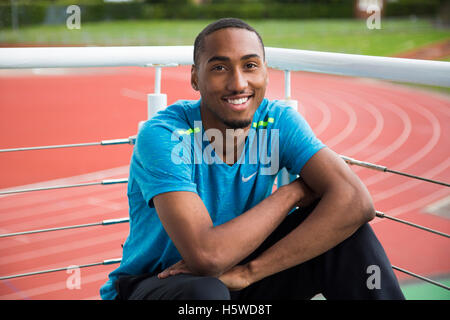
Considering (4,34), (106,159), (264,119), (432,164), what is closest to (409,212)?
(432,164)

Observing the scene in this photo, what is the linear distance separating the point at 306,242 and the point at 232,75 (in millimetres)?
441

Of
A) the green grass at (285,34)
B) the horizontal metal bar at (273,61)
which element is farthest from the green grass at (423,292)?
the green grass at (285,34)

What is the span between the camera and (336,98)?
14.8 m

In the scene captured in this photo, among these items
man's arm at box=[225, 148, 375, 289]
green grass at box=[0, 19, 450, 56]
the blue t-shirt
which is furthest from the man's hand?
green grass at box=[0, 19, 450, 56]

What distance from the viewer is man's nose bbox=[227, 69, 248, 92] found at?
4.31 feet

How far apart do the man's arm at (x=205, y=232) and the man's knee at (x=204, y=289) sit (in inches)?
2.0

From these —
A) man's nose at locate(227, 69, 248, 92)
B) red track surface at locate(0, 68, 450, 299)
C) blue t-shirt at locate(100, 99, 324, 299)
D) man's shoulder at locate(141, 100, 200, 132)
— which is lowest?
blue t-shirt at locate(100, 99, 324, 299)

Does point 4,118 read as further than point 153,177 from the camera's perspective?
Yes

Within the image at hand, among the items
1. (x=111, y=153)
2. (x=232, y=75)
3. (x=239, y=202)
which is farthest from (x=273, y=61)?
(x=111, y=153)

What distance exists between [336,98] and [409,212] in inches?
354

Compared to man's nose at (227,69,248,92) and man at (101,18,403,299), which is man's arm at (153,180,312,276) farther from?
man's nose at (227,69,248,92)

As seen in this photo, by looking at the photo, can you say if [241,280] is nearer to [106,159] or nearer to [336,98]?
[106,159]

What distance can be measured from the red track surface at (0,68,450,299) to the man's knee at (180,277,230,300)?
2.78 m
